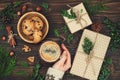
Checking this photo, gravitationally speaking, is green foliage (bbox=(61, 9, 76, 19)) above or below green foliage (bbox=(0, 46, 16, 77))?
above

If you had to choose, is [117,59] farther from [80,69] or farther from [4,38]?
[4,38]

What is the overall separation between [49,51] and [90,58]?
0.59 ft

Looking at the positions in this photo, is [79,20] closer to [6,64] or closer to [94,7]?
[94,7]

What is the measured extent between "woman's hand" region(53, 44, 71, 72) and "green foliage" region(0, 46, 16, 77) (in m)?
0.18

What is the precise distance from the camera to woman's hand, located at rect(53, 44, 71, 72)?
6.13 feet

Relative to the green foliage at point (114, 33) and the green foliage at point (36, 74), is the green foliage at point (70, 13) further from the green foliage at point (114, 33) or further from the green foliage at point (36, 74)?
the green foliage at point (36, 74)

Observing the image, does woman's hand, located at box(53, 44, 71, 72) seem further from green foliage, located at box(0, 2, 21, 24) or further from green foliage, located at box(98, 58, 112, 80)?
green foliage, located at box(0, 2, 21, 24)

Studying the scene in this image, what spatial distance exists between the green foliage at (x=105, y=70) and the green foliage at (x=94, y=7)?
8.4 inches

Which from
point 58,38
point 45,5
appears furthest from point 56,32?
point 45,5

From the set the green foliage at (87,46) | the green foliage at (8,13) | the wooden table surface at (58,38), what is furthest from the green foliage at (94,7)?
the green foliage at (8,13)

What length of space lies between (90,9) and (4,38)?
15.5 inches

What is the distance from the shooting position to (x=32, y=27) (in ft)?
6.08

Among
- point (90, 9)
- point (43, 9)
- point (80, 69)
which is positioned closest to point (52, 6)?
point (43, 9)

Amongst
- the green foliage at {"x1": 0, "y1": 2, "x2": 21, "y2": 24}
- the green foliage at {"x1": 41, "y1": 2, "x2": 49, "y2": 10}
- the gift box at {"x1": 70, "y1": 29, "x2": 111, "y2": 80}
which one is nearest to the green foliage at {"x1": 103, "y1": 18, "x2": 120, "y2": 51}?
the gift box at {"x1": 70, "y1": 29, "x2": 111, "y2": 80}
